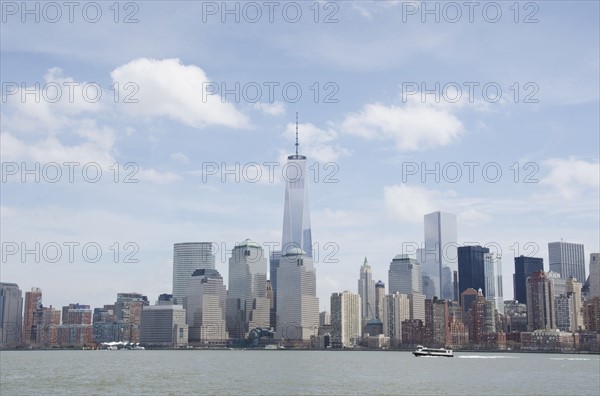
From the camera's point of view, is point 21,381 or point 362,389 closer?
point 362,389

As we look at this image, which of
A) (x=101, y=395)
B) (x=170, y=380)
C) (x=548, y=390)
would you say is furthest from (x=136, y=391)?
(x=548, y=390)

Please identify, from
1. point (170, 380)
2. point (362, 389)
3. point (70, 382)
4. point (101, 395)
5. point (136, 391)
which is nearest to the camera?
point (101, 395)

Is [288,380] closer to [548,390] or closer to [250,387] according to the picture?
[250,387]

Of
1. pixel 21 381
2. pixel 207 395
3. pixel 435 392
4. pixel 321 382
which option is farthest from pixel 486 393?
pixel 21 381

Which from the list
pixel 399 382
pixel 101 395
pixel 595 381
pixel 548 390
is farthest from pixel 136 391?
pixel 595 381

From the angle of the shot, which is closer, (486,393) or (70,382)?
(486,393)

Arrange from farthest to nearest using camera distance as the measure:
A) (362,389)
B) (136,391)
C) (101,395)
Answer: (362,389)
(136,391)
(101,395)

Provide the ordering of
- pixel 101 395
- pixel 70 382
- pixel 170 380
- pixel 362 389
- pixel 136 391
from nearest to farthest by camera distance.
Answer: pixel 101 395, pixel 136 391, pixel 362 389, pixel 70 382, pixel 170 380

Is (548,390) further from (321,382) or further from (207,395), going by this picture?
(207,395)
